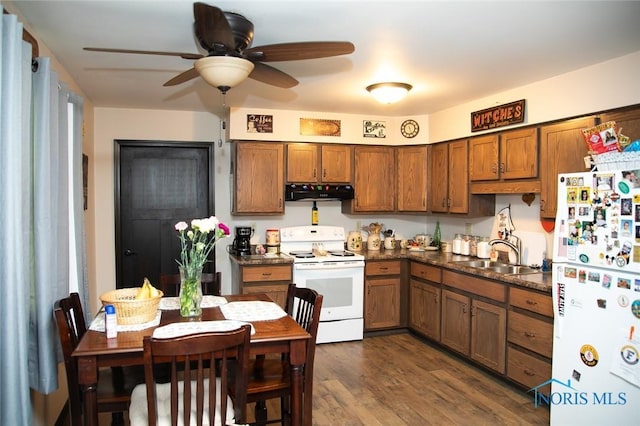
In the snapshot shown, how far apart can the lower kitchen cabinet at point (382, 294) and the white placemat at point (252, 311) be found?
2.01 meters

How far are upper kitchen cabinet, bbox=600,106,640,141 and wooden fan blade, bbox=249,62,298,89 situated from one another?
2100 mm

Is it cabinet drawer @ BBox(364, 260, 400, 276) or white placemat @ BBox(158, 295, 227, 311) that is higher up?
white placemat @ BBox(158, 295, 227, 311)

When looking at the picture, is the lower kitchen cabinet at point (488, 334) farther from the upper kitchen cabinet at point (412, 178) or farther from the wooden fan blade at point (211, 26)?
the wooden fan blade at point (211, 26)

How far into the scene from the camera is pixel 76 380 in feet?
6.89

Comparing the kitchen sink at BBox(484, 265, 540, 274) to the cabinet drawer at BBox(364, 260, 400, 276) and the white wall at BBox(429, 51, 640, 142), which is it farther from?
the white wall at BBox(429, 51, 640, 142)

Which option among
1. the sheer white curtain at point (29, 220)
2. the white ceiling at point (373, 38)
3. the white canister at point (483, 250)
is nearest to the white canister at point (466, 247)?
the white canister at point (483, 250)

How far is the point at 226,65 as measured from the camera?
7.31 feet

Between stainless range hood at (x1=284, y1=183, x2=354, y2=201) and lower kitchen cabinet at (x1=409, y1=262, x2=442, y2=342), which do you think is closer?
lower kitchen cabinet at (x1=409, y1=262, x2=442, y2=342)

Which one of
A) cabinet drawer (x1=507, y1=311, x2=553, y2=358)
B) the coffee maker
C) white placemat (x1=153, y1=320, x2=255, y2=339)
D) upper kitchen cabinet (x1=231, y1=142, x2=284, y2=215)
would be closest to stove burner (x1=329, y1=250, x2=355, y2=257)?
upper kitchen cabinet (x1=231, y1=142, x2=284, y2=215)

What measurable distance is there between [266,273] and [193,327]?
211 cm

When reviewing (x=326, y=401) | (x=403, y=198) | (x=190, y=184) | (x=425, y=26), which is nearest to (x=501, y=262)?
(x=403, y=198)

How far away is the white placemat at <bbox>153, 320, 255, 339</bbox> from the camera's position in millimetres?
2100

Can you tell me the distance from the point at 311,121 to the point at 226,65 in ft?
8.39

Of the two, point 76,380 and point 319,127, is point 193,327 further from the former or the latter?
point 319,127
